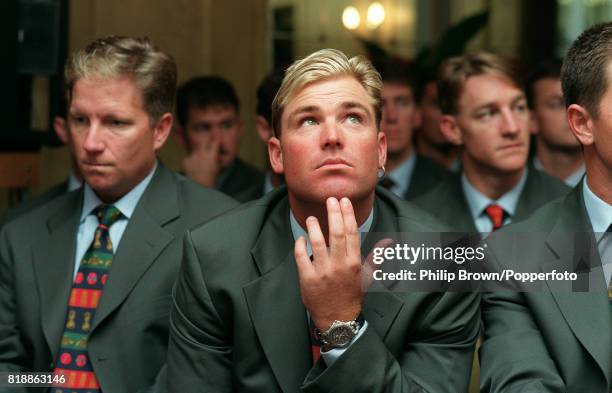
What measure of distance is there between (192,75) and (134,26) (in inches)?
19.3

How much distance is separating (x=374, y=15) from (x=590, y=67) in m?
4.37

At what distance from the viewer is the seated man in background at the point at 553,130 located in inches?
206

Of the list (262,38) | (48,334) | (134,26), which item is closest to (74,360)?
(48,334)

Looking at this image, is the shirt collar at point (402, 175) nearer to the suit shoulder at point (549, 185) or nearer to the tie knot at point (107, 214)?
the suit shoulder at point (549, 185)

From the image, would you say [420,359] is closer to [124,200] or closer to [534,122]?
[124,200]

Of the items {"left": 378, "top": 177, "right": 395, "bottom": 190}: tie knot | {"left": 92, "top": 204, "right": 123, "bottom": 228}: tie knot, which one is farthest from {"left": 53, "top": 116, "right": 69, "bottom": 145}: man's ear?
{"left": 378, "top": 177, "right": 395, "bottom": 190}: tie knot

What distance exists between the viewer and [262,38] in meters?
6.38

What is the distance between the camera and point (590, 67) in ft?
9.88

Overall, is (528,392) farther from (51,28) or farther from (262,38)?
(262,38)

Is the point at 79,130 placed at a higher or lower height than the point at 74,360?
higher

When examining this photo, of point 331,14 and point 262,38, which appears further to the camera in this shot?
point 331,14

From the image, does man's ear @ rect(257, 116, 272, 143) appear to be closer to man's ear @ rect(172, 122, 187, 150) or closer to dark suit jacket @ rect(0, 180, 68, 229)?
man's ear @ rect(172, 122, 187, 150)

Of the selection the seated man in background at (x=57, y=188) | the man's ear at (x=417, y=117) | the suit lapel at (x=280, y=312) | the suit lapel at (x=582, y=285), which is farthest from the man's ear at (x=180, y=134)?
the suit lapel at (x=582, y=285)

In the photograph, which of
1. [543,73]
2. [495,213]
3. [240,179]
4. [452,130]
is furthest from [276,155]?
[543,73]
